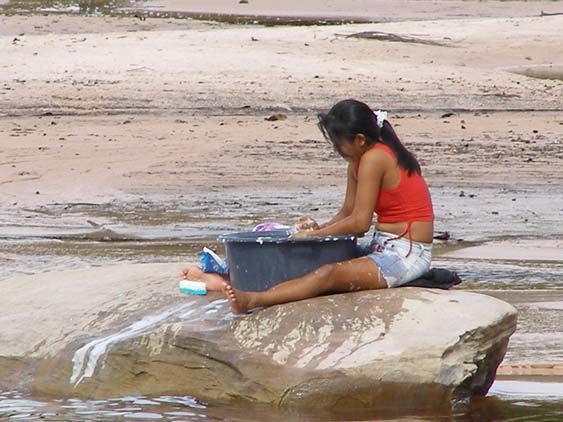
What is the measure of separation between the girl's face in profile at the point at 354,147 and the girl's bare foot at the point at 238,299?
0.77 meters

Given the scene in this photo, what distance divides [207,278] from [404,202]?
1.07 m

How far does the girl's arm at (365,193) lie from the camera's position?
260 inches

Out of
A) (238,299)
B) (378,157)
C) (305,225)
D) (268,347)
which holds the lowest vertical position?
(268,347)

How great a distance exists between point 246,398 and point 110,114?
10254 mm

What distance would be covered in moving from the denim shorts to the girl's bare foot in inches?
23.2

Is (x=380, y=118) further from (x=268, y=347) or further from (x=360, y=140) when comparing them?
(x=268, y=347)

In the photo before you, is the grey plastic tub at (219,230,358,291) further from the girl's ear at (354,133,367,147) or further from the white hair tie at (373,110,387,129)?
the white hair tie at (373,110,387,129)

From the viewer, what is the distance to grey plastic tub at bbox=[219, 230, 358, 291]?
6.54 m

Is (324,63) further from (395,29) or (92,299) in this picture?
(92,299)

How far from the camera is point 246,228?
1091 centimetres

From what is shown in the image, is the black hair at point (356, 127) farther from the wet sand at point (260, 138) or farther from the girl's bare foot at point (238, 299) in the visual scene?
the wet sand at point (260, 138)

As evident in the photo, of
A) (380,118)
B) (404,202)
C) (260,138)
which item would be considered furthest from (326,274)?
(260,138)

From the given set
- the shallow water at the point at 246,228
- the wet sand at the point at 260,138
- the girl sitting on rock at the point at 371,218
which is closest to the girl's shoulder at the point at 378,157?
the girl sitting on rock at the point at 371,218

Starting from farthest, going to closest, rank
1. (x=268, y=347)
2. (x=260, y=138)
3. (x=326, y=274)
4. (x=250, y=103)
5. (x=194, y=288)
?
1. (x=250, y=103)
2. (x=260, y=138)
3. (x=194, y=288)
4. (x=326, y=274)
5. (x=268, y=347)
